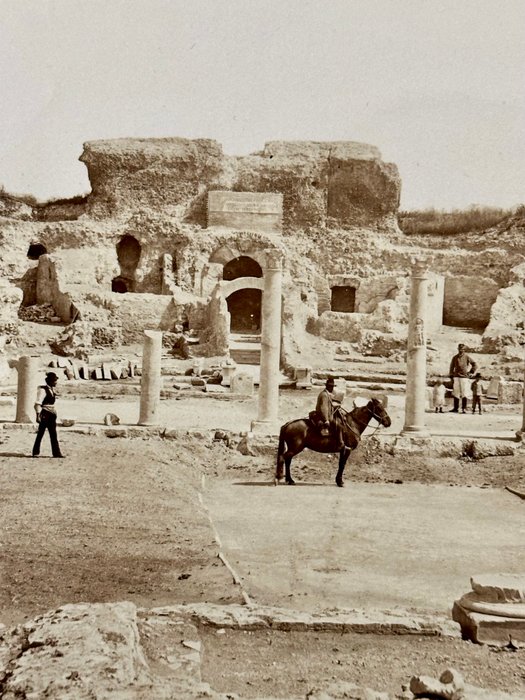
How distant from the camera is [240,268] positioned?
42250 millimetres

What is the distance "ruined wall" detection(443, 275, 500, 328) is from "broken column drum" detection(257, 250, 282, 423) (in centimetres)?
2340

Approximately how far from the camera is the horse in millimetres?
12273

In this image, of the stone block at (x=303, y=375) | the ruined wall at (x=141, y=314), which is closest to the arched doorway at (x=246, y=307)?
the ruined wall at (x=141, y=314)

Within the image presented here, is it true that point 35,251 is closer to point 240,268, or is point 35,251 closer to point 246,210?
point 240,268

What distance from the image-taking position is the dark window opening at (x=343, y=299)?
41031 mm

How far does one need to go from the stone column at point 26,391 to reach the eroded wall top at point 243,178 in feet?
93.5

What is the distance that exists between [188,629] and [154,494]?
5.08m

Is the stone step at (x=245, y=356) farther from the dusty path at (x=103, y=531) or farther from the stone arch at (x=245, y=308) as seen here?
the dusty path at (x=103, y=531)

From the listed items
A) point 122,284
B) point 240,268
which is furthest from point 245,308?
point 122,284

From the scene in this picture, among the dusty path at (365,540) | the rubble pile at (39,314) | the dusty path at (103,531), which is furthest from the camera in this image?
the rubble pile at (39,314)

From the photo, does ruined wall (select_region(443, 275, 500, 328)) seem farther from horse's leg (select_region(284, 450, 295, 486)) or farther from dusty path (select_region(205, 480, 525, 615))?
horse's leg (select_region(284, 450, 295, 486))

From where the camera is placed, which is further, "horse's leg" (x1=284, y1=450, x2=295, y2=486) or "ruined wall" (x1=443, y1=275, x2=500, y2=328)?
"ruined wall" (x1=443, y1=275, x2=500, y2=328)

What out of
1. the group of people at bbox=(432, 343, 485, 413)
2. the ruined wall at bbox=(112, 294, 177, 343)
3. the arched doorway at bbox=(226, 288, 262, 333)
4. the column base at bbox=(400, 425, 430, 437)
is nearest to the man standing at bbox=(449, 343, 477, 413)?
the group of people at bbox=(432, 343, 485, 413)

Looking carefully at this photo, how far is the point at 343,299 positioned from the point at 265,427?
2651 cm
